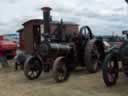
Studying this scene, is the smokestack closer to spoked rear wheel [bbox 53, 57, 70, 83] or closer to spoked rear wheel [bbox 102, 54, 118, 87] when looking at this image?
spoked rear wheel [bbox 53, 57, 70, 83]

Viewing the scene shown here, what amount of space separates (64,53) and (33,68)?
120 centimetres

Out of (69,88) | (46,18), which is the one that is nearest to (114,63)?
(69,88)

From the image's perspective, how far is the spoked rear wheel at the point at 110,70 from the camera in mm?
8023

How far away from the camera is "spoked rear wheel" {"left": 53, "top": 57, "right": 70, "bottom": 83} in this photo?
930cm

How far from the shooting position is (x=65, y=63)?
32.3 feet

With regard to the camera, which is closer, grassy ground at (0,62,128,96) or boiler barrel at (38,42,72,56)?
grassy ground at (0,62,128,96)

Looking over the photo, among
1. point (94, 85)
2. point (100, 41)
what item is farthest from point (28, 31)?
point (94, 85)

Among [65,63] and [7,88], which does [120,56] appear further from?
[7,88]

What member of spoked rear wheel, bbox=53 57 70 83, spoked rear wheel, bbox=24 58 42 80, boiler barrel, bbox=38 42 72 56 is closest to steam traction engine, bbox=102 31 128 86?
spoked rear wheel, bbox=53 57 70 83

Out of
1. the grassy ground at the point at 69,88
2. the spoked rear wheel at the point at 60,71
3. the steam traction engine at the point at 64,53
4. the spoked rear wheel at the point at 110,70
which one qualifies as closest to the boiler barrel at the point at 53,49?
the steam traction engine at the point at 64,53

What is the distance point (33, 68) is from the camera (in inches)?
418

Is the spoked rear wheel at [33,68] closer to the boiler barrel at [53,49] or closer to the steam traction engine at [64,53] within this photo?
the steam traction engine at [64,53]

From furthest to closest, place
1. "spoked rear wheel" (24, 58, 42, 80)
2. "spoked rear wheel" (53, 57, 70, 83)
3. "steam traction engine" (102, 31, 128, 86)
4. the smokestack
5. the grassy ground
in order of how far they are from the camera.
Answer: the smokestack, "spoked rear wheel" (24, 58, 42, 80), "spoked rear wheel" (53, 57, 70, 83), "steam traction engine" (102, 31, 128, 86), the grassy ground

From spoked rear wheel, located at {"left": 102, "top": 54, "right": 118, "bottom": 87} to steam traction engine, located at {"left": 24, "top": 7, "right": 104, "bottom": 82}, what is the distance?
6.14 ft
